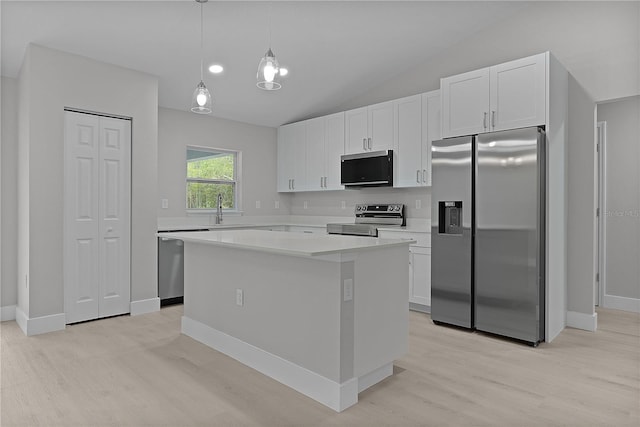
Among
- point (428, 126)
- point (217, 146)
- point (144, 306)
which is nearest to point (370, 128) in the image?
point (428, 126)

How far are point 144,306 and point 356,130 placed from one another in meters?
3.21

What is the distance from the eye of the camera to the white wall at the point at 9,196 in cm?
398

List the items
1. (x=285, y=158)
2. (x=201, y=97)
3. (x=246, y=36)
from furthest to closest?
(x=285, y=158)
(x=246, y=36)
(x=201, y=97)

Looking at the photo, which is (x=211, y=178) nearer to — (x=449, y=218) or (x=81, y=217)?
(x=81, y=217)

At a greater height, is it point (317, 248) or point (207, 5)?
point (207, 5)

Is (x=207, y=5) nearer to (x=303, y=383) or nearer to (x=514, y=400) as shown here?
(x=303, y=383)

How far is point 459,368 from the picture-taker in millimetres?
2811

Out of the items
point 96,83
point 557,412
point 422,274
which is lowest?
point 557,412

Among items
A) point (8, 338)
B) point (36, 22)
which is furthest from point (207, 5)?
point (8, 338)

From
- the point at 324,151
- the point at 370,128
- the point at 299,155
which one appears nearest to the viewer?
the point at 370,128

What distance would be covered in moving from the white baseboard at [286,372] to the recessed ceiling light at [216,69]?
104 inches

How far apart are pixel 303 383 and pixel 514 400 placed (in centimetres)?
122

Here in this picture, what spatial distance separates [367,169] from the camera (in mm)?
5000

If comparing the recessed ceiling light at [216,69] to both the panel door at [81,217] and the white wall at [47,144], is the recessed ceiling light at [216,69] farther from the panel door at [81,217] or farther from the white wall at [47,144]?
the panel door at [81,217]
